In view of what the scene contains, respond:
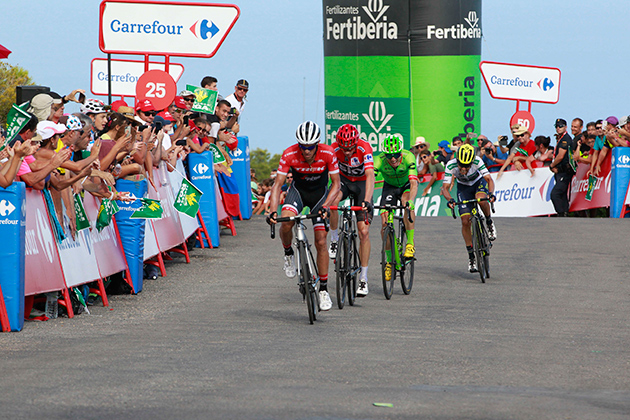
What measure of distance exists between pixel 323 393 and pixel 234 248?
389 inches

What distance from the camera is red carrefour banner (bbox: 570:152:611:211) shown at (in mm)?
20938

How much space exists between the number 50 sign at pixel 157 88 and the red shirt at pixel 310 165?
5312 mm

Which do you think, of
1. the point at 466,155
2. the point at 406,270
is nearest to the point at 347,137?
the point at 406,270

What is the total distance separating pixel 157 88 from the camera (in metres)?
15.2

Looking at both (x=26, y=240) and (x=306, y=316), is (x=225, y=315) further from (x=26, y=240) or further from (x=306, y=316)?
(x=26, y=240)

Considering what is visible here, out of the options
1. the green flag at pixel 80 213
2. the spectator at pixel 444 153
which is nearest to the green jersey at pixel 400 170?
the green flag at pixel 80 213

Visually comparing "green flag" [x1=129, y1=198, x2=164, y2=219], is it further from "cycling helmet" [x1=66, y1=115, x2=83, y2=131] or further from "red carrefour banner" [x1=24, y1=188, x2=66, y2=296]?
"red carrefour banner" [x1=24, y1=188, x2=66, y2=296]

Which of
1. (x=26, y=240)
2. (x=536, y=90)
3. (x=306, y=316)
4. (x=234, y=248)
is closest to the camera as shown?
(x=26, y=240)

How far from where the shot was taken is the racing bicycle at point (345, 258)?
10.4 m

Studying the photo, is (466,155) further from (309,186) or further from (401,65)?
(401,65)

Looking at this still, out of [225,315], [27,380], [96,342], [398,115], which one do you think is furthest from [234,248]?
[398,115]

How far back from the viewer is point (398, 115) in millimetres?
26453

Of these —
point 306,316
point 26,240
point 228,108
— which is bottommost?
point 306,316

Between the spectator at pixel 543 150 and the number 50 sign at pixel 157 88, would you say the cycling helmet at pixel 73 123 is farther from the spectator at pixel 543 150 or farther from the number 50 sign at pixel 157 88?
the spectator at pixel 543 150
